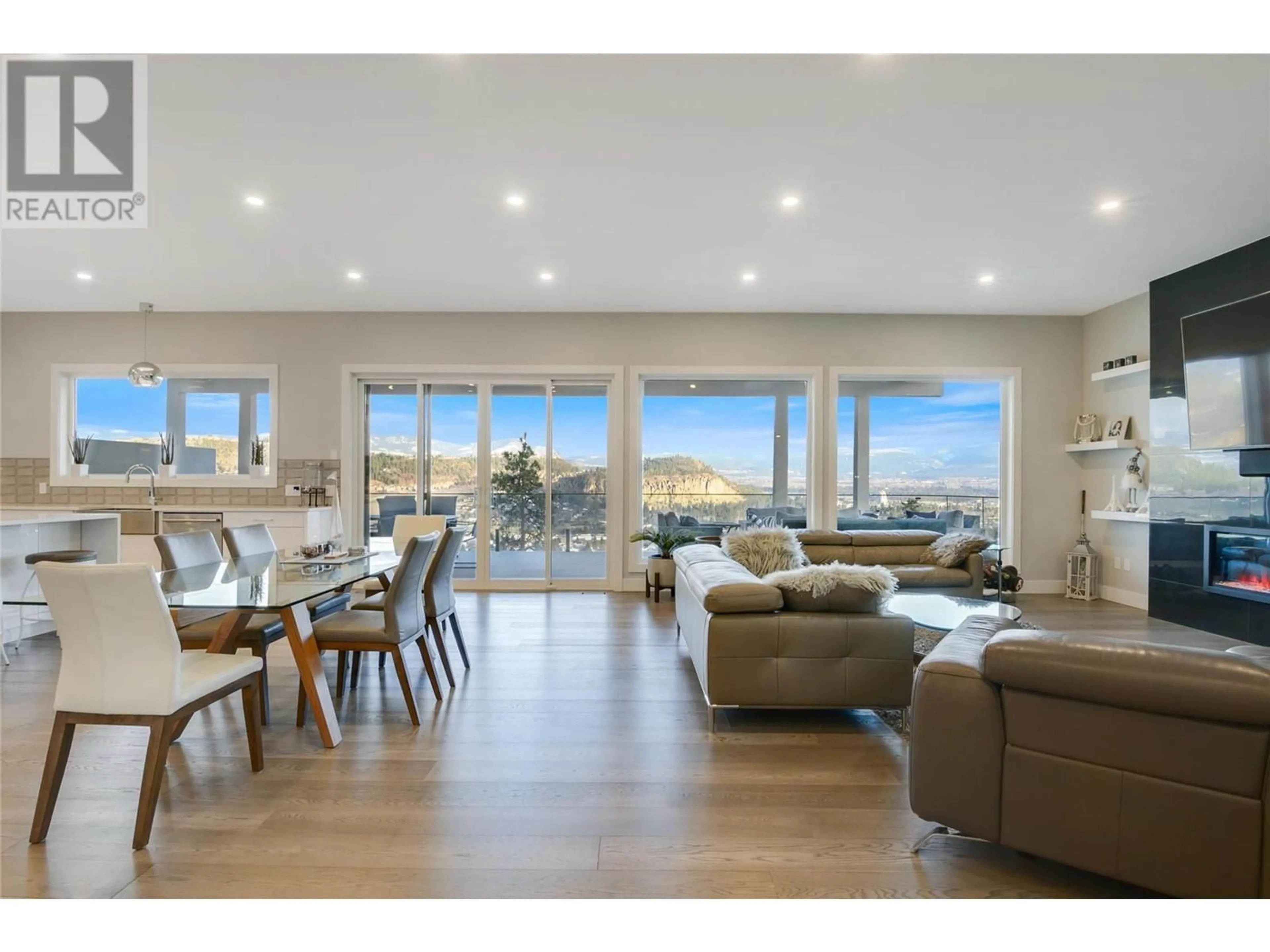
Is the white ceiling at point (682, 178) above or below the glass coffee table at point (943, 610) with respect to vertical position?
above

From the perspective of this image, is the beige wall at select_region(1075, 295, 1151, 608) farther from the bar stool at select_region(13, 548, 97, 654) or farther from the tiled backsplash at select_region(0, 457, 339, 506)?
the bar stool at select_region(13, 548, 97, 654)

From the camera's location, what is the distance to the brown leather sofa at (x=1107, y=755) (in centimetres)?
142

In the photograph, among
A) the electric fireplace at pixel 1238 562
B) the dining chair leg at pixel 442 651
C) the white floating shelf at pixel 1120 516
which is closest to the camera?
the dining chair leg at pixel 442 651

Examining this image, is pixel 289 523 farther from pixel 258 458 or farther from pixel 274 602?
pixel 274 602

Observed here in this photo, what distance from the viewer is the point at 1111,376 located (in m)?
5.87

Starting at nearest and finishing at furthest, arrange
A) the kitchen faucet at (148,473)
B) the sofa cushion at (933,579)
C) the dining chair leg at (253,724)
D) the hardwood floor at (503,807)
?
A: 1. the hardwood floor at (503,807)
2. the dining chair leg at (253,724)
3. the sofa cushion at (933,579)
4. the kitchen faucet at (148,473)

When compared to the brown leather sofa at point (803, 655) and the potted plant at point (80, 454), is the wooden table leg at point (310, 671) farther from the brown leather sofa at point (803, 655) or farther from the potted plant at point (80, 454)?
the potted plant at point (80, 454)

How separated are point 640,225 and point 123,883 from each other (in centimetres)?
403

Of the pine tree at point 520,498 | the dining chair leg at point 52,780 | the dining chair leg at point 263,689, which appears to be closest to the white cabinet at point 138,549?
the pine tree at point 520,498

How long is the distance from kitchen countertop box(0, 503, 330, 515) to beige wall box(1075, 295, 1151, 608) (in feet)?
25.2

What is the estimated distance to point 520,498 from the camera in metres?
6.61

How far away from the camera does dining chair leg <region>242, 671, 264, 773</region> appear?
2.39 meters

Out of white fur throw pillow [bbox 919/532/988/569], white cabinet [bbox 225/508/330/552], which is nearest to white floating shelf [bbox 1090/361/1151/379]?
white fur throw pillow [bbox 919/532/988/569]
